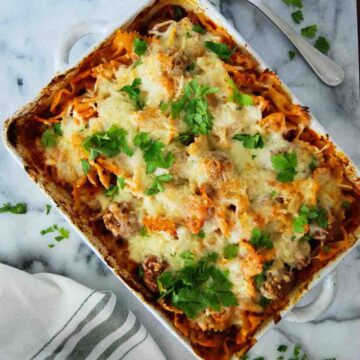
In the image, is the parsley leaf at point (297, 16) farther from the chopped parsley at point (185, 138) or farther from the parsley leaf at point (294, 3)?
the chopped parsley at point (185, 138)

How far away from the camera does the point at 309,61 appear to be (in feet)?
9.88

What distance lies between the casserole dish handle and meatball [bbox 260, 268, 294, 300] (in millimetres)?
175

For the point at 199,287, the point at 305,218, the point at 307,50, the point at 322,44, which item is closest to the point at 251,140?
the point at 305,218

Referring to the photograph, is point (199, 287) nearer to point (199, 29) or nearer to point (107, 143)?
point (107, 143)

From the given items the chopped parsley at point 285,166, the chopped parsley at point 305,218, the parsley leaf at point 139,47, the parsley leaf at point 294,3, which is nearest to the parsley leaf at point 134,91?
the parsley leaf at point 139,47

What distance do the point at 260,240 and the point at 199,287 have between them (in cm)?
28

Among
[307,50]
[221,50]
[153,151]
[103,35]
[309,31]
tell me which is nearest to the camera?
[153,151]

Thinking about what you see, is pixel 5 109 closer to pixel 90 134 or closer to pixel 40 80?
pixel 40 80

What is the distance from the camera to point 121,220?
8.33 feet

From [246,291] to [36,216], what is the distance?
1.03 m

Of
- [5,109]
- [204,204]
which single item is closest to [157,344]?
[204,204]

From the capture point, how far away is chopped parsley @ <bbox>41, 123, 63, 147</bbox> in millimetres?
2635

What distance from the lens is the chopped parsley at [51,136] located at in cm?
263

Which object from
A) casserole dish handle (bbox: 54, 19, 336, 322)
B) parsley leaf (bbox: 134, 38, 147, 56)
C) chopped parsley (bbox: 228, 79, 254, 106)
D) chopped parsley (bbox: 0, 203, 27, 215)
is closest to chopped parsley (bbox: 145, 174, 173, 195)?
chopped parsley (bbox: 228, 79, 254, 106)
